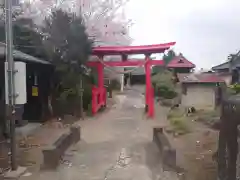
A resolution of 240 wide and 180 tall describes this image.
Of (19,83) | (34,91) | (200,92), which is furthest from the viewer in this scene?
(200,92)

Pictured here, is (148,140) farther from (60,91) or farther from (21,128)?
(60,91)

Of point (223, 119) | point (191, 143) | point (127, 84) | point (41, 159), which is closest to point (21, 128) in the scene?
point (41, 159)

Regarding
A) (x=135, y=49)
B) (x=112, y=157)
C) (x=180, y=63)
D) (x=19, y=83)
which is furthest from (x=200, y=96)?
(x=180, y=63)

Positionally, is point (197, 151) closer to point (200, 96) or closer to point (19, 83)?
point (19, 83)

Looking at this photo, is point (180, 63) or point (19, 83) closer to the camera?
point (19, 83)

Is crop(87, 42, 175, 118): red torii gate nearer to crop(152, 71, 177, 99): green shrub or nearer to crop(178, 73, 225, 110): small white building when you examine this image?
crop(178, 73, 225, 110): small white building

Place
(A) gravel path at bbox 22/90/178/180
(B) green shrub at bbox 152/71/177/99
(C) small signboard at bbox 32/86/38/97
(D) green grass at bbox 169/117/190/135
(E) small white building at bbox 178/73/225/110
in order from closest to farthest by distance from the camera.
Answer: (A) gravel path at bbox 22/90/178/180 → (D) green grass at bbox 169/117/190/135 → (C) small signboard at bbox 32/86/38/97 → (E) small white building at bbox 178/73/225/110 → (B) green shrub at bbox 152/71/177/99

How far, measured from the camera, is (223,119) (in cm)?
498

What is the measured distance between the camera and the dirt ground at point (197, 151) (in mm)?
6922

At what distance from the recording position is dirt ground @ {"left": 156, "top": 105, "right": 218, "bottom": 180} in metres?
6.92

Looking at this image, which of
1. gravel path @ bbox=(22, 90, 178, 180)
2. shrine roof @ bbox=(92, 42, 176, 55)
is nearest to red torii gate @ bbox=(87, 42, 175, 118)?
shrine roof @ bbox=(92, 42, 176, 55)

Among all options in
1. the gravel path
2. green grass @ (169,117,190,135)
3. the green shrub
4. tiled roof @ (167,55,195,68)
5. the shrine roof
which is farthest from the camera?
tiled roof @ (167,55,195,68)

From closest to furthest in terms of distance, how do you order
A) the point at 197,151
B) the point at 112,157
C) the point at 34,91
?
the point at 112,157 → the point at 197,151 → the point at 34,91

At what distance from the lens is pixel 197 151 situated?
8.85 metres
